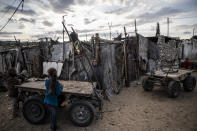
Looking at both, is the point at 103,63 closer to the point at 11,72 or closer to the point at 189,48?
the point at 11,72

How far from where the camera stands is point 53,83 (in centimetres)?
346

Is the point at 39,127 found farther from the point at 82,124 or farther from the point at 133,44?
the point at 133,44

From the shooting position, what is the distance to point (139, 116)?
479cm

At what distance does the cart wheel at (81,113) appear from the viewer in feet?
13.2

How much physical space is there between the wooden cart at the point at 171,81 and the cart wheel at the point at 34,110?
547 centimetres

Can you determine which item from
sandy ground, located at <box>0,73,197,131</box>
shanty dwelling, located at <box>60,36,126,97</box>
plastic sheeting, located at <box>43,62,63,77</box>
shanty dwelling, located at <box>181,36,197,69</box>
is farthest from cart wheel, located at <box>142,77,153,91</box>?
shanty dwelling, located at <box>181,36,197,69</box>

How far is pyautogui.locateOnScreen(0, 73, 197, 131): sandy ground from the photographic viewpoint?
13.4 feet

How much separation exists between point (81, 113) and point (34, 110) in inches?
63.9

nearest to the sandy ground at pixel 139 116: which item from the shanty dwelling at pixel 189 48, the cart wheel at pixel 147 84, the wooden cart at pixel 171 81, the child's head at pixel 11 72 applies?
the wooden cart at pixel 171 81

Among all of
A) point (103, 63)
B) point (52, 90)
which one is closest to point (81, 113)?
point (52, 90)

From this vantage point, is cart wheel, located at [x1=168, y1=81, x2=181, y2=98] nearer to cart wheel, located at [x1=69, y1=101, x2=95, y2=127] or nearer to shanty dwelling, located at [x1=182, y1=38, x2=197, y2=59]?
cart wheel, located at [x1=69, y1=101, x2=95, y2=127]

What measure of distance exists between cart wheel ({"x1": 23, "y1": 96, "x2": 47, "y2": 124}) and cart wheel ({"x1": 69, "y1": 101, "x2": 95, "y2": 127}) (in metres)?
0.98

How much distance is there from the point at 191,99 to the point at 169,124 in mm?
2979

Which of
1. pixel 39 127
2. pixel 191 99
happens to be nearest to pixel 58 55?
pixel 39 127
